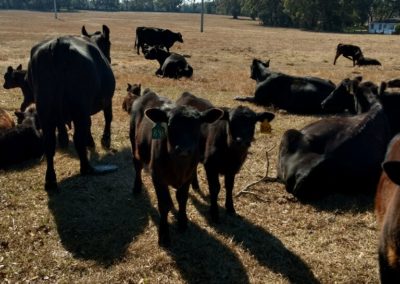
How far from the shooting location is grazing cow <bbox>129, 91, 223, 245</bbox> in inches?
182

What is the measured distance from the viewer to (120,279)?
4676mm

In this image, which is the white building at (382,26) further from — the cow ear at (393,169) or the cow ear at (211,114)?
the cow ear at (393,169)

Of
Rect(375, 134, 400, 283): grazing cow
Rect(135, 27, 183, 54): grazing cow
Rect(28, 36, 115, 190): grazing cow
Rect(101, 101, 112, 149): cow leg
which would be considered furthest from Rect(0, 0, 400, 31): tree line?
Rect(375, 134, 400, 283): grazing cow

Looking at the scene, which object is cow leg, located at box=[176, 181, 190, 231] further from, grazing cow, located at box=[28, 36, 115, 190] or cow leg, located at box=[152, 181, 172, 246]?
grazing cow, located at box=[28, 36, 115, 190]

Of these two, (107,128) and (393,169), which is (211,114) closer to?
(393,169)

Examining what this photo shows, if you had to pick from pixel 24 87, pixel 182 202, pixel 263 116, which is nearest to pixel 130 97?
pixel 24 87

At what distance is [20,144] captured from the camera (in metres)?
7.69

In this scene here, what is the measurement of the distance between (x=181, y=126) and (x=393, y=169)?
219cm

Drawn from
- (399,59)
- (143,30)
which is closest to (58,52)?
(143,30)

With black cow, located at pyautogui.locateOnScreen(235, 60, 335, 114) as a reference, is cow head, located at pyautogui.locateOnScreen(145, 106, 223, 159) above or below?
above

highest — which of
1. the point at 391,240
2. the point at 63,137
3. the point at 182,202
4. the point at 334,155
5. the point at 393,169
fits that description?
the point at 393,169

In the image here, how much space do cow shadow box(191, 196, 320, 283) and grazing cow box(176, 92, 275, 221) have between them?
23 cm

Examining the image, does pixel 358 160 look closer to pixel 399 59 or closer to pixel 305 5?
pixel 399 59

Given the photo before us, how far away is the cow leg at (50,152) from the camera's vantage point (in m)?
6.52
